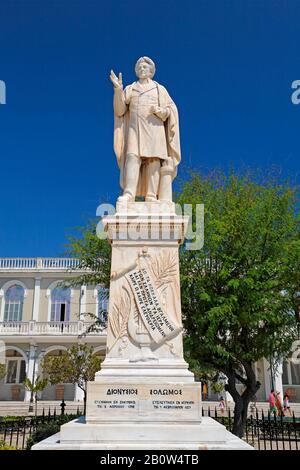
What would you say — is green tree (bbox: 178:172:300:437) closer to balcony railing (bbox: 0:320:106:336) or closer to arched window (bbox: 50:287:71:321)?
balcony railing (bbox: 0:320:106:336)

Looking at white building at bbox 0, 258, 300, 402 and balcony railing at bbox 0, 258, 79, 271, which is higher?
balcony railing at bbox 0, 258, 79, 271

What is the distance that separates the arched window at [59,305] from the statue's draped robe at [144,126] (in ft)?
94.2

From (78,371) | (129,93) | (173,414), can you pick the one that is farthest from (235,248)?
(78,371)

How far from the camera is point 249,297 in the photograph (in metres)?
11.7

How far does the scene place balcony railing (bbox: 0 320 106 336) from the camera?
32656 mm

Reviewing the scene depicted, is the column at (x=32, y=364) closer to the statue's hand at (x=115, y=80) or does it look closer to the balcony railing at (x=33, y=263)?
the balcony railing at (x=33, y=263)

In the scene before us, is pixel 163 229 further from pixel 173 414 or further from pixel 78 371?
pixel 78 371

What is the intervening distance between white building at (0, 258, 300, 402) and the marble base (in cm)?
2660

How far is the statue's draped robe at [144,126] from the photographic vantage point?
6.62 meters

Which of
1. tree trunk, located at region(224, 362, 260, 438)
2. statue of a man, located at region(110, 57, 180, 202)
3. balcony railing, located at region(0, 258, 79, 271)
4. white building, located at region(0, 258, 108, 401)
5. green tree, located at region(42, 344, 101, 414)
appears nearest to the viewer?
statue of a man, located at region(110, 57, 180, 202)

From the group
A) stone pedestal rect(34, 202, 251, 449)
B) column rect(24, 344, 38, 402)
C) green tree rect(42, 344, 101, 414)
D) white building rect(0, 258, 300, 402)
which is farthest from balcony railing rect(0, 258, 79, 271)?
stone pedestal rect(34, 202, 251, 449)

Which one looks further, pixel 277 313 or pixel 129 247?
pixel 277 313

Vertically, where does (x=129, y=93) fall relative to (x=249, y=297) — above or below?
above

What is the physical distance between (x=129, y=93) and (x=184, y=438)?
493 cm
